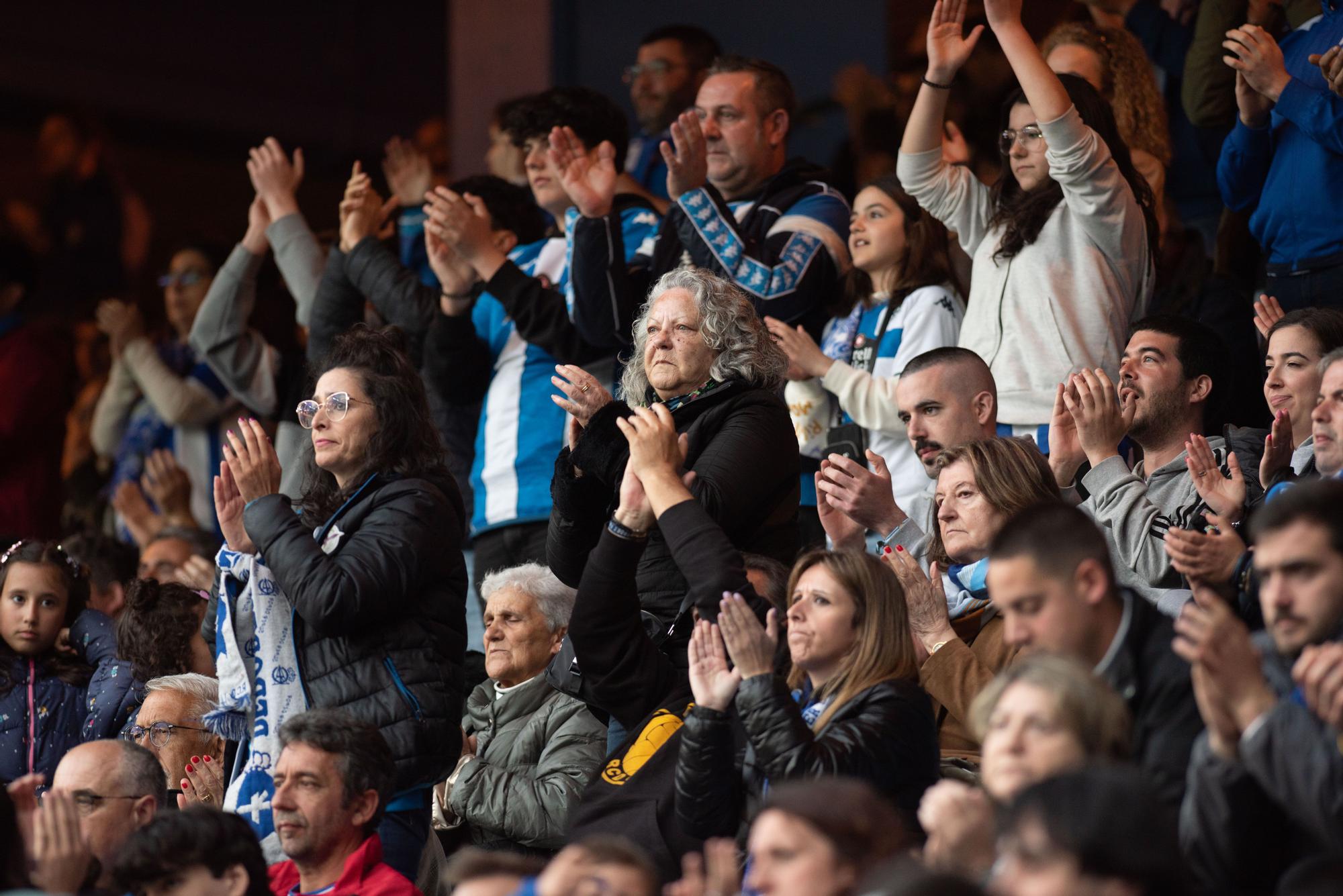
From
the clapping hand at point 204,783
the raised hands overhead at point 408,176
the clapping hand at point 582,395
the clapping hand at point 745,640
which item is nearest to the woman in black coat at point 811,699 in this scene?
the clapping hand at point 745,640

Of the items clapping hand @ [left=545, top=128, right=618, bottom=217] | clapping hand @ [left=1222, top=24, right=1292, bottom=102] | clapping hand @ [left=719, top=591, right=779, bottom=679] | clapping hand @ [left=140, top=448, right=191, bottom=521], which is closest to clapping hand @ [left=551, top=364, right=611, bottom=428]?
clapping hand @ [left=719, top=591, right=779, bottom=679]

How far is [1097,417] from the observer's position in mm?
4402

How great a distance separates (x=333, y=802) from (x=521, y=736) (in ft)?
3.63

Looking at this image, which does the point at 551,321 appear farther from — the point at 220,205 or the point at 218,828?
the point at 220,205

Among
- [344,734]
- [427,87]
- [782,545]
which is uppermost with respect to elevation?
[427,87]

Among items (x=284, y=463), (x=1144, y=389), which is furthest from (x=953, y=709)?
(x=284, y=463)

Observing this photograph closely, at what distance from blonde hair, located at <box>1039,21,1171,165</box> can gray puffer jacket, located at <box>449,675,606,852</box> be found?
2.64 metres

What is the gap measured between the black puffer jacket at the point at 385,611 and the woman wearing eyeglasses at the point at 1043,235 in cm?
184

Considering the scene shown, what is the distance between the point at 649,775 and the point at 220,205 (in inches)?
364

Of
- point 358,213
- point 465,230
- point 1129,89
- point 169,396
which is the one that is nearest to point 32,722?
point 465,230

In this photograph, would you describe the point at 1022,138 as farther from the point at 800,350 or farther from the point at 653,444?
the point at 653,444

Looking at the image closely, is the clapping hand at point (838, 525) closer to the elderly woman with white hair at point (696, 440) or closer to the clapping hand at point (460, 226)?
the elderly woman with white hair at point (696, 440)

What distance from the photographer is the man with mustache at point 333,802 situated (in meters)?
3.88

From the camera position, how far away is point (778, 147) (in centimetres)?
603
